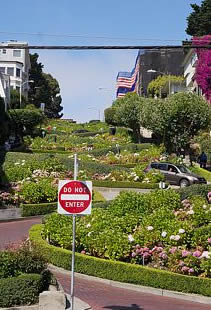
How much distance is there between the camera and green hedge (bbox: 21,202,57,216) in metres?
26.4

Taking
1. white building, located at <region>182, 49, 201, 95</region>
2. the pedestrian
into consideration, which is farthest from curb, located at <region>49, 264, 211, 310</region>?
white building, located at <region>182, 49, 201, 95</region>

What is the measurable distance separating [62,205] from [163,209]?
7632mm

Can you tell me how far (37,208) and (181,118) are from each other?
90.0 feet

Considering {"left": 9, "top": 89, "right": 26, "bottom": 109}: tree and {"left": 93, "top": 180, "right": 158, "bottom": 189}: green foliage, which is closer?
{"left": 93, "top": 180, "right": 158, "bottom": 189}: green foliage

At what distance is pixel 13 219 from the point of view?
84.3 ft

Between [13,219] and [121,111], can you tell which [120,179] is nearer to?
[13,219]

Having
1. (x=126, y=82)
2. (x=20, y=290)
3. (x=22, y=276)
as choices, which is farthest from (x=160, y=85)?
(x=20, y=290)

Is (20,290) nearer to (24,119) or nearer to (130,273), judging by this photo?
(130,273)

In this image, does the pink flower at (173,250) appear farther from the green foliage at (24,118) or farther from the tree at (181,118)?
the green foliage at (24,118)

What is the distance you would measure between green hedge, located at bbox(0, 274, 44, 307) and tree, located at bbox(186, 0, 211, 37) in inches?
2849

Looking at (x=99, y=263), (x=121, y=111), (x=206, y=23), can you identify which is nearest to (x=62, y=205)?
(x=99, y=263)

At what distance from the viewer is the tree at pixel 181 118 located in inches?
2044

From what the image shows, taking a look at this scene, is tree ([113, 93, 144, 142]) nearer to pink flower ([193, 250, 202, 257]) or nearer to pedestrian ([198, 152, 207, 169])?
pedestrian ([198, 152, 207, 169])

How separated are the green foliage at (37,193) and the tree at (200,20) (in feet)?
186
